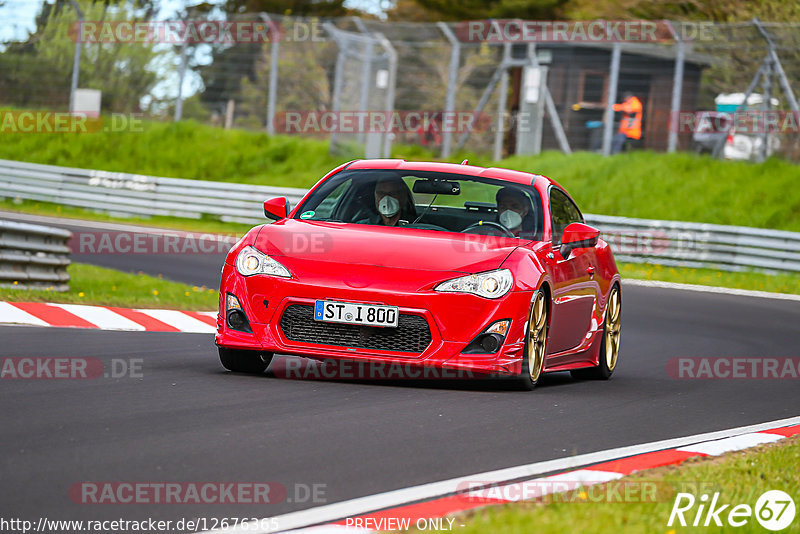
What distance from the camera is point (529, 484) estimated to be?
534cm

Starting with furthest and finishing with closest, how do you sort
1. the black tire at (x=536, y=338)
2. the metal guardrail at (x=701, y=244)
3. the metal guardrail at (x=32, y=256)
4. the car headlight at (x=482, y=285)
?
the metal guardrail at (x=701, y=244), the metal guardrail at (x=32, y=256), the black tire at (x=536, y=338), the car headlight at (x=482, y=285)

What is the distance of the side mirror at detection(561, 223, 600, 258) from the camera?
8.96 m

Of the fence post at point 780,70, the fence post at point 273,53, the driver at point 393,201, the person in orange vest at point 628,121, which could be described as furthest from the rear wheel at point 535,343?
the fence post at point 273,53

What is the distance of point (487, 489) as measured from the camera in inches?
204

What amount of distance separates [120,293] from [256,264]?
6670 millimetres

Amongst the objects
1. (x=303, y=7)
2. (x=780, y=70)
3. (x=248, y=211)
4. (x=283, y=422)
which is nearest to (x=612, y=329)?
(x=283, y=422)

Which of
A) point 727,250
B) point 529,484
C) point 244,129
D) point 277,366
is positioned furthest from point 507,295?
point 244,129

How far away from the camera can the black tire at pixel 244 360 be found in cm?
842

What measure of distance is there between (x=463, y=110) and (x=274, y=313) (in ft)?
69.6

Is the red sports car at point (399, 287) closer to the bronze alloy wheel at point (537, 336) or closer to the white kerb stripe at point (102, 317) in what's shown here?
the bronze alloy wheel at point (537, 336)

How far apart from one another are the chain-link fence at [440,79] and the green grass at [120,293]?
38.5 ft

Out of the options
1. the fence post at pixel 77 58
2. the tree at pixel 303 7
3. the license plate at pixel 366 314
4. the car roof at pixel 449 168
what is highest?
the tree at pixel 303 7

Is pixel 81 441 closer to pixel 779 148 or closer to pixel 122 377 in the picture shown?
pixel 122 377

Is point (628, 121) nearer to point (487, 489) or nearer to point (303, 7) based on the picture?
point (487, 489)
